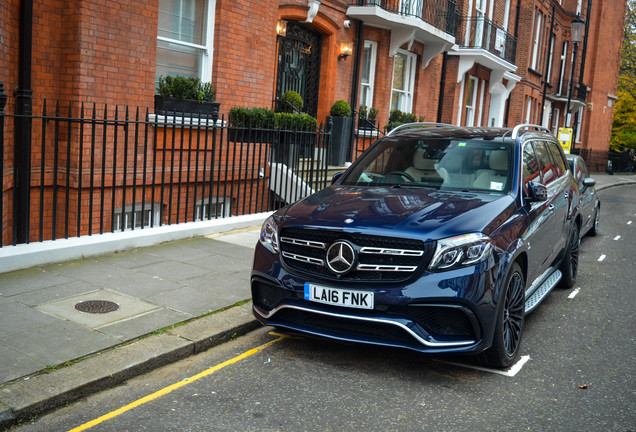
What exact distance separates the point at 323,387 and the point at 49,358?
189cm

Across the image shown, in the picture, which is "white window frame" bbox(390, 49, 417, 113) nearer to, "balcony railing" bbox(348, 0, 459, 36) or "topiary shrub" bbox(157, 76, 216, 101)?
"balcony railing" bbox(348, 0, 459, 36)

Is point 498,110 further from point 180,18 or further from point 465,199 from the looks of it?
point 465,199

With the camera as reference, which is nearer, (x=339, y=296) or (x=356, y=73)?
(x=339, y=296)

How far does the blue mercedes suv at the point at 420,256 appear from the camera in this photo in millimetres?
4234

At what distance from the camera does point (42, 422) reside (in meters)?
3.67

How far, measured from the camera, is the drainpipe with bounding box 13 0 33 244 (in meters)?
6.91

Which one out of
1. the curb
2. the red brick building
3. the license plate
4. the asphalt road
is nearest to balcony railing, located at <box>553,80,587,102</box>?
the red brick building

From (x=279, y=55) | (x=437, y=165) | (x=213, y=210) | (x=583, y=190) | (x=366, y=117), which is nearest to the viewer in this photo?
(x=437, y=165)

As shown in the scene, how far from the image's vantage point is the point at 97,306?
543 cm

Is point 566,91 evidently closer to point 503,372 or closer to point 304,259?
A: point 503,372

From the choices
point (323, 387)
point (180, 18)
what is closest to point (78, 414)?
point (323, 387)

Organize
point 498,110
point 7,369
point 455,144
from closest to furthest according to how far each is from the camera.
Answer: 1. point 7,369
2. point 455,144
3. point 498,110

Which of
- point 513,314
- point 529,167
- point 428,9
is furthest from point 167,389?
point 428,9

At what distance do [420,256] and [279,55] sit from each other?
33.9 ft
